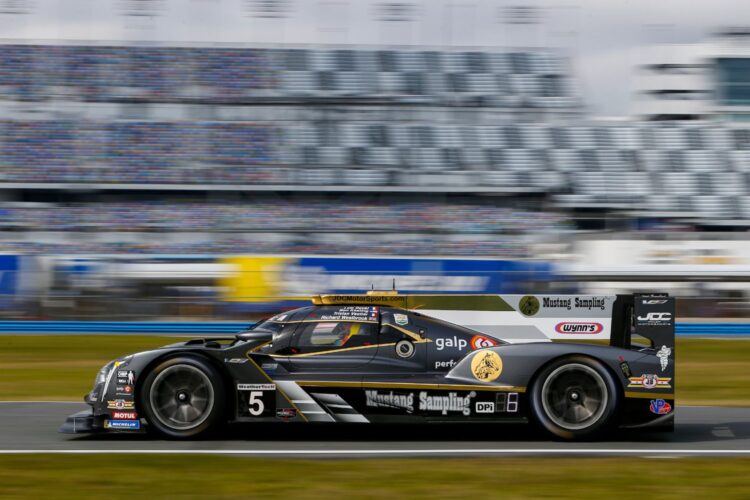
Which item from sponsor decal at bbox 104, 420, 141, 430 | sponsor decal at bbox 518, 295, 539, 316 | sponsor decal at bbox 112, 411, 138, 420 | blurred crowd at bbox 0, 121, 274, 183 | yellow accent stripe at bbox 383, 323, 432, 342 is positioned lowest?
sponsor decal at bbox 104, 420, 141, 430

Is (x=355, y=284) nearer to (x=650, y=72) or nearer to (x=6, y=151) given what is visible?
(x=6, y=151)

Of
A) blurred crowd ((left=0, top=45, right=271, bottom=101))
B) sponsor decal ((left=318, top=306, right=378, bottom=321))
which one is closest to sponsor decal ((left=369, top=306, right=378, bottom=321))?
sponsor decal ((left=318, top=306, right=378, bottom=321))

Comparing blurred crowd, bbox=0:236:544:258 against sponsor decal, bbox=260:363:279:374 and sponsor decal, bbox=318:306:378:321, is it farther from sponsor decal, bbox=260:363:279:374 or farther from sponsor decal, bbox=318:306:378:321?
sponsor decal, bbox=260:363:279:374

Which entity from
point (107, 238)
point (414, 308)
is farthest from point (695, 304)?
point (107, 238)

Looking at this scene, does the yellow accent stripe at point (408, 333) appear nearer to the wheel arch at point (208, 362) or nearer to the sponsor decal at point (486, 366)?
the sponsor decal at point (486, 366)

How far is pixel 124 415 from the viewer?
6.97 m

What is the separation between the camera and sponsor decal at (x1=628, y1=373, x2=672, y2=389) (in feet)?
22.9

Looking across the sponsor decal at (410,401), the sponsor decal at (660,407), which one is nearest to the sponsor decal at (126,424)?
the sponsor decal at (410,401)

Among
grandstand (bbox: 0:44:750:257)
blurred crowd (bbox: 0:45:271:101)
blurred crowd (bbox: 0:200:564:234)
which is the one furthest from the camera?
blurred crowd (bbox: 0:45:271:101)

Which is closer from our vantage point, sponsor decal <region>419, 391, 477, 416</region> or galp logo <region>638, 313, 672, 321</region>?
sponsor decal <region>419, 391, 477, 416</region>

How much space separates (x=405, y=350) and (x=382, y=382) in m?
0.31

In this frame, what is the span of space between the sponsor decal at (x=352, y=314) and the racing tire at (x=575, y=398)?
128 centimetres

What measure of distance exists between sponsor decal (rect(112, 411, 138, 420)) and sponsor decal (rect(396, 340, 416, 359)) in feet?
6.35

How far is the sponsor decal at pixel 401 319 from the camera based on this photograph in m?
7.21
